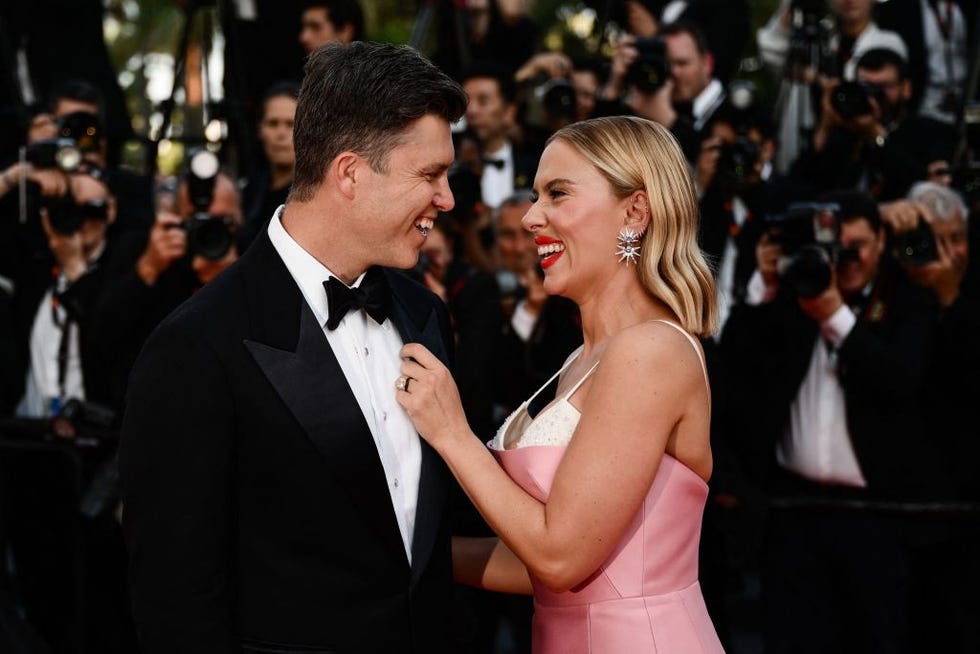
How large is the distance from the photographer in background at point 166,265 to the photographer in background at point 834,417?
1.97 m

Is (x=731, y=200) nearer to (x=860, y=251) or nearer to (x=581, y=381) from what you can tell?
(x=860, y=251)

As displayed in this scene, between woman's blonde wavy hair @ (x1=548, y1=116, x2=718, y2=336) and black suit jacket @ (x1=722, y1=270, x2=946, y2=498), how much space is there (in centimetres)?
203

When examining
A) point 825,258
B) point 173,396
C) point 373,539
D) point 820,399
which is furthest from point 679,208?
point 820,399

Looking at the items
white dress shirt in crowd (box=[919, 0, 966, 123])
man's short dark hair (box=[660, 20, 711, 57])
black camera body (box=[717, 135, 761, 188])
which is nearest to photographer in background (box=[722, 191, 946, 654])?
black camera body (box=[717, 135, 761, 188])

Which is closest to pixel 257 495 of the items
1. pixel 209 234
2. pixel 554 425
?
pixel 554 425

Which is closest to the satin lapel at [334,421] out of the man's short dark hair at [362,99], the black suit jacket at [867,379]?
the man's short dark hair at [362,99]

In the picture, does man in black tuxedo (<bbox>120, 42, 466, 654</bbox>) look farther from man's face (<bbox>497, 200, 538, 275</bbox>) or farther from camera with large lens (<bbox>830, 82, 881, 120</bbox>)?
camera with large lens (<bbox>830, 82, 881, 120</bbox>)

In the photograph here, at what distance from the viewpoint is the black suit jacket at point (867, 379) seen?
4.86 meters

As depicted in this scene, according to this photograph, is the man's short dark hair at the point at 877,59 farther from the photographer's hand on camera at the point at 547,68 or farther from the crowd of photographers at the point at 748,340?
the photographer's hand on camera at the point at 547,68

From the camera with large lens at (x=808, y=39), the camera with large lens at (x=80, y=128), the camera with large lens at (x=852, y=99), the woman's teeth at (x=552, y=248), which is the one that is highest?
the camera with large lens at (x=808, y=39)

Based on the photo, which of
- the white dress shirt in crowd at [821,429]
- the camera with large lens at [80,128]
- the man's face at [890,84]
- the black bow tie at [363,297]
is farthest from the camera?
the man's face at [890,84]

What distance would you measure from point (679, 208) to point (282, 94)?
3.24 metres

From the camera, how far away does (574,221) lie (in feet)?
9.71

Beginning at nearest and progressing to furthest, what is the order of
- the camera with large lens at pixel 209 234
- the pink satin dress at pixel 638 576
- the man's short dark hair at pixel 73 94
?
the pink satin dress at pixel 638 576, the camera with large lens at pixel 209 234, the man's short dark hair at pixel 73 94
